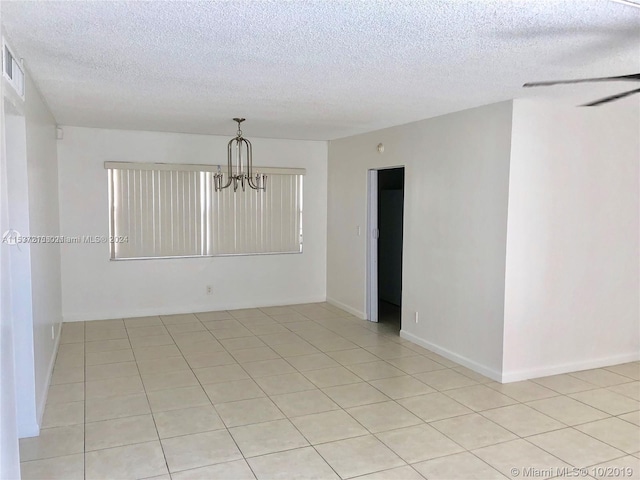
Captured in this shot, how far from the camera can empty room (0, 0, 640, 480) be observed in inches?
101

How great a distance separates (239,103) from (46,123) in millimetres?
1753

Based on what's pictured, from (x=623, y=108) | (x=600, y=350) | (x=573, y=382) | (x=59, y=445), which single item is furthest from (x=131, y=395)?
(x=623, y=108)

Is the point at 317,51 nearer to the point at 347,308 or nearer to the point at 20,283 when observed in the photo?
the point at 20,283

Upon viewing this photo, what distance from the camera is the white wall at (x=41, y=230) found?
3.31 m

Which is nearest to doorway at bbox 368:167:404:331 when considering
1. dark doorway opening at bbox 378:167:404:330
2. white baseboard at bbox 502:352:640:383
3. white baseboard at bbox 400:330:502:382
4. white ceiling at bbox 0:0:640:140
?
dark doorway opening at bbox 378:167:404:330

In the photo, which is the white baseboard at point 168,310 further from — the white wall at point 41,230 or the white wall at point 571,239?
the white wall at point 571,239

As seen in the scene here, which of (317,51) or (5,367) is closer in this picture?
(5,367)

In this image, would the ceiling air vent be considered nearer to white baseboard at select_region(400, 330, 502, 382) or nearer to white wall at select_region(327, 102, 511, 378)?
white wall at select_region(327, 102, 511, 378)

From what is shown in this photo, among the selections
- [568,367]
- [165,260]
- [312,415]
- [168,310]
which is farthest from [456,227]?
[168,310]

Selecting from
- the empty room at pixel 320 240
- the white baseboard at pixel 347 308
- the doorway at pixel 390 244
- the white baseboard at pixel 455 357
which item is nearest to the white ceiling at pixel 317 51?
the empty room at pixel 320 240

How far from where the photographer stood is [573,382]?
163 inches

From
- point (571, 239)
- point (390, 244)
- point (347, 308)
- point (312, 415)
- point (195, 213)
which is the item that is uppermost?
point (195, 213)

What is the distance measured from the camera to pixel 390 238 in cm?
716

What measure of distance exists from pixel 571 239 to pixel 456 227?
3.12 ft
